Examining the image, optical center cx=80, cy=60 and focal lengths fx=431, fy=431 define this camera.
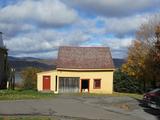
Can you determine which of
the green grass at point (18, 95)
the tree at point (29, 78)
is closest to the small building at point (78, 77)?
the tree at point (29, 78)

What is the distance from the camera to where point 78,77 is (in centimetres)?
5844

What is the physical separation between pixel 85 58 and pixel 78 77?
3.53m

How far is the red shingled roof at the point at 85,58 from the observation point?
58.9 meters

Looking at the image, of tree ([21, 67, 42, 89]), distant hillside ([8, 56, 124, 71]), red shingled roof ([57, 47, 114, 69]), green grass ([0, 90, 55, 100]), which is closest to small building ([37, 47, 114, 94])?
red shingled roof ([57, 47, 114, 69])

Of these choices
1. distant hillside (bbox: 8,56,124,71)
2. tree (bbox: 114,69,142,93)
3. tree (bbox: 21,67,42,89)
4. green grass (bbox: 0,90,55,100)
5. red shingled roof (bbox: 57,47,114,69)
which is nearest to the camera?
green grass (bbox: 0,90,55,100)

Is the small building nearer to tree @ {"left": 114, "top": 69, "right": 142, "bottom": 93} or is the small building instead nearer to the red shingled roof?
the red shingled roof

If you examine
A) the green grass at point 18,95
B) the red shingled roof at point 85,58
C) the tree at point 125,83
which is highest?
the red shingled roof at point 85,58

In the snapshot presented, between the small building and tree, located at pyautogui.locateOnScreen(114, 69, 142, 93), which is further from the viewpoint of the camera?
tree, located at pyautogui.locateOnScreen(114, 69, 142, 93)

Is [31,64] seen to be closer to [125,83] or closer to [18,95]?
[125,83]

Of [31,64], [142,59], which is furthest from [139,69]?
[31,64]

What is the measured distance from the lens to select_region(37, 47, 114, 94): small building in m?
58.0

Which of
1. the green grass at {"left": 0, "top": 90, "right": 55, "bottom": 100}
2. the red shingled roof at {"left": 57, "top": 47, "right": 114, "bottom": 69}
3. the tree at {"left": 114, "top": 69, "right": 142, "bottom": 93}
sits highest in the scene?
the red shingled roof at {"left": 57, "top": 47, "right": 114, "bottom": 69}

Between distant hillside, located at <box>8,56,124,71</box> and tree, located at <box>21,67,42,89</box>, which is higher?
distant hillside, located at <box>8,56,124,71</box>

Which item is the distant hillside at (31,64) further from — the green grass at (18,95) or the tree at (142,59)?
the green grass at (18,95)
